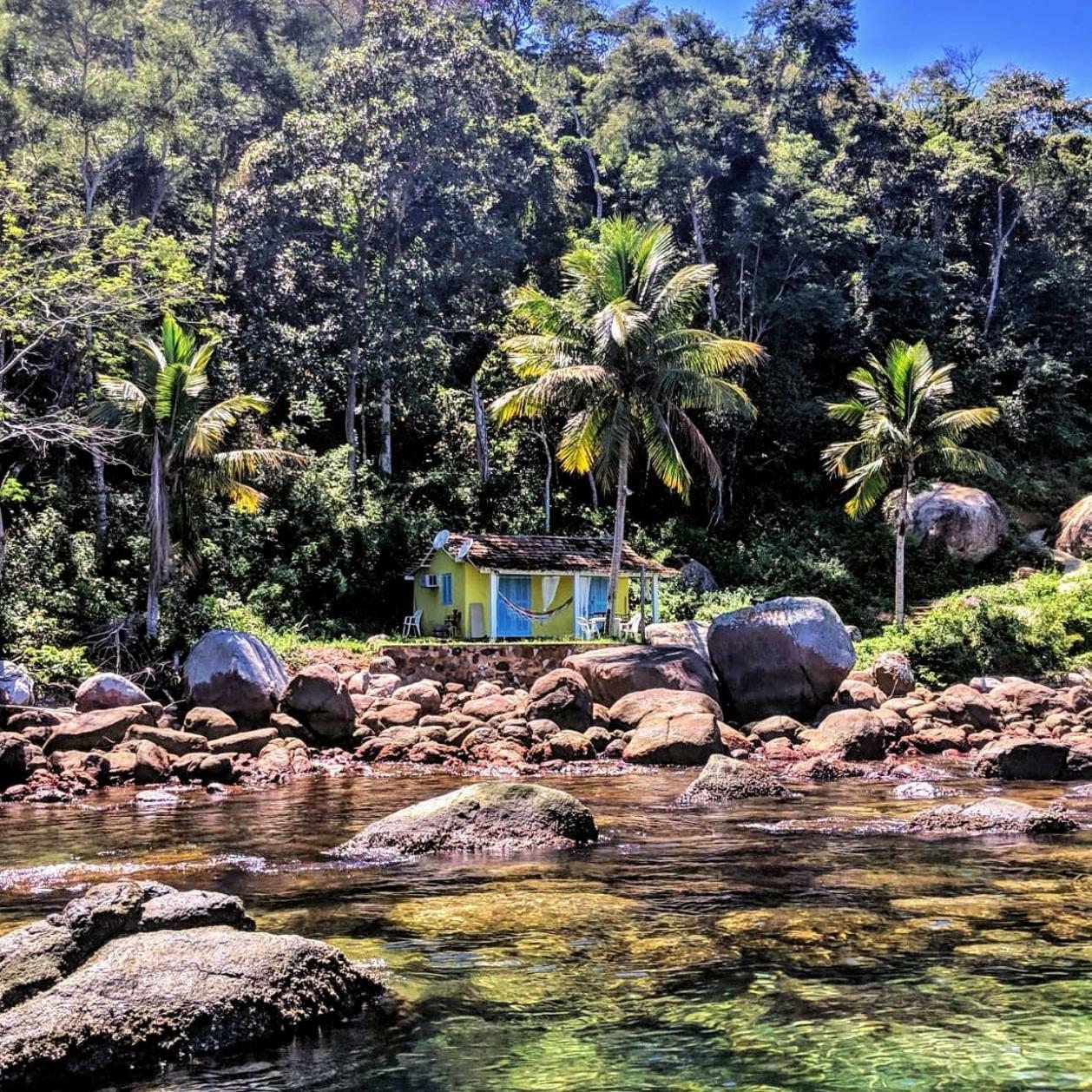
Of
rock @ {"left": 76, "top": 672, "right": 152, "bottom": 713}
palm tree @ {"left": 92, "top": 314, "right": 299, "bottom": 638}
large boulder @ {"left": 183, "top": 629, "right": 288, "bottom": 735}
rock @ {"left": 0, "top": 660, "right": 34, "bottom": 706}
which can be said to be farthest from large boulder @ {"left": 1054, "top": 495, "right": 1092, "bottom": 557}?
rock @ {"left": 0, "top": 660, "right": 34, "bottom": 706}

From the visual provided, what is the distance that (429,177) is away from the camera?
1297 inches

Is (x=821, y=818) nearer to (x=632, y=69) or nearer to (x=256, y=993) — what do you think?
(x=256, y=993)

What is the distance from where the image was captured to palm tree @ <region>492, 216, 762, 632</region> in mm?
24422

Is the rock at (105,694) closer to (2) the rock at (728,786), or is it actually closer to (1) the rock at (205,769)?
(1) the rock at (205,769)

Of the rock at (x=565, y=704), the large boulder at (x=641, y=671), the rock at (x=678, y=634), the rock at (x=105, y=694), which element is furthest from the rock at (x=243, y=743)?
the rock at (x=678, y=634)

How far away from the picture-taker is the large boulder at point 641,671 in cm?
1928

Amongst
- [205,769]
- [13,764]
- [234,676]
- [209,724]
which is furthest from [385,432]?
[13,764]

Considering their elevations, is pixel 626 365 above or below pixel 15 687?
above

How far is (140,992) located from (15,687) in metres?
14.4

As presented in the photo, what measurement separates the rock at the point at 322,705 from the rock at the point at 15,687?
4.17 meters

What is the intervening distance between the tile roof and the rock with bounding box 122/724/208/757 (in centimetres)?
1131

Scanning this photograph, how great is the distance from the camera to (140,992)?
5.08 m

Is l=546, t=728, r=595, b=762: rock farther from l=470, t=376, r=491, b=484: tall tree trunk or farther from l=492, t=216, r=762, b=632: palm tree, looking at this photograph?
l=470, t=376, r=491, b=484: tall tree trunk

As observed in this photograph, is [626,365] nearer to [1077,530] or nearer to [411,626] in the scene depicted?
[411,626]
